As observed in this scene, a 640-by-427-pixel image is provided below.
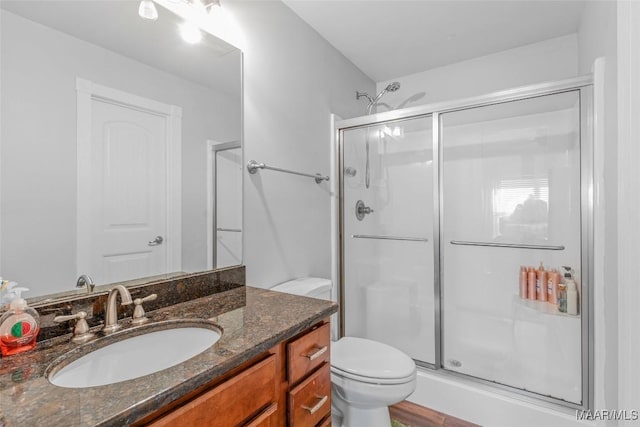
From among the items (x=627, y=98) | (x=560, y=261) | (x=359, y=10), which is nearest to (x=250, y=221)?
(x=359, y=10)

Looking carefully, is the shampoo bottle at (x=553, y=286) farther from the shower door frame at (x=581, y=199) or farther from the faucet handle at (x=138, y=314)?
the faucet handle at (x=138, y=314)

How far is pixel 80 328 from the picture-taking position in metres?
0.84

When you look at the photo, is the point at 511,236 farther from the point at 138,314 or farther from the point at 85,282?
the point at 85,282

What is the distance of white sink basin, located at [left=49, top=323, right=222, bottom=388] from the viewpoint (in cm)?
75

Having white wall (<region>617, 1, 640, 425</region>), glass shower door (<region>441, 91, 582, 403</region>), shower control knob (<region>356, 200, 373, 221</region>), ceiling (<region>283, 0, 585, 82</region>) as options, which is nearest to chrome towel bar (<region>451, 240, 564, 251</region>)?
glass shower door (<region>441, 91, 582, 403</region>)

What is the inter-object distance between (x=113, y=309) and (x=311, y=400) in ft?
2.12

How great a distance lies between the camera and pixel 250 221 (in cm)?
161

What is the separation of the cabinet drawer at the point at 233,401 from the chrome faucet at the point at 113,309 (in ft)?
1.33

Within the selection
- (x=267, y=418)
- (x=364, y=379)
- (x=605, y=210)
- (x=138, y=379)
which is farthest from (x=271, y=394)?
(x=605, y=210)

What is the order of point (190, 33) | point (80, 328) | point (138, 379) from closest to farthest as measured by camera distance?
1. point (138, 379)
2. point (80, 328)
3. point (190, 33)

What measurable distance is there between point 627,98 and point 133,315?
1.75 metres

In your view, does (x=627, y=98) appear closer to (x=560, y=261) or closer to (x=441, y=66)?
(x=560, y=261)

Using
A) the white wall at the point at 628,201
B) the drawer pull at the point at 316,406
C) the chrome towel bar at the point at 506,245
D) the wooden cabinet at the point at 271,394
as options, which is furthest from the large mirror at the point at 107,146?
the chrome towel bar at the point at 506,245

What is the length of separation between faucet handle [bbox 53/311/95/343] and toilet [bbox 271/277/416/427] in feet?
3.14
